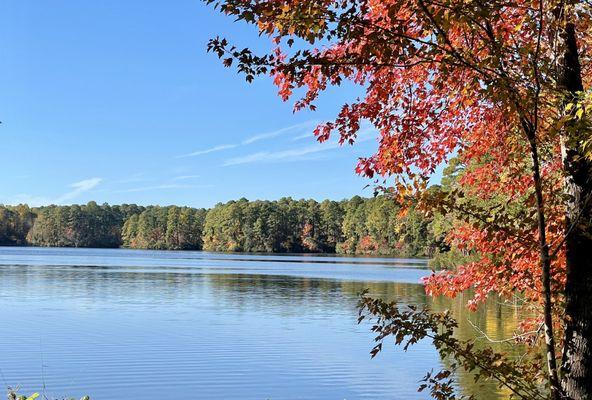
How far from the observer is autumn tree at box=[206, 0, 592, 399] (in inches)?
173

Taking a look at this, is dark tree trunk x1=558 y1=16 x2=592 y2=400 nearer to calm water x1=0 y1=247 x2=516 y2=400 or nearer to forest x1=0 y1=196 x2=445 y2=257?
calm water x1=0 y1=247 x2=516 y2=400

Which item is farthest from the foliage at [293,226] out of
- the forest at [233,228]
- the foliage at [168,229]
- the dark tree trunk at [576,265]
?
the dark tree trunk at [576,265]

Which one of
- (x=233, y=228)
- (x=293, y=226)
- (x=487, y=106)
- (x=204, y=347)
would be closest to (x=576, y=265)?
(x=487, y=106)

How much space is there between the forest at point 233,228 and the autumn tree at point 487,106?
324 feet

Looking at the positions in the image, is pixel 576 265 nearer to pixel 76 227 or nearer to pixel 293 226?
pixel 293 226

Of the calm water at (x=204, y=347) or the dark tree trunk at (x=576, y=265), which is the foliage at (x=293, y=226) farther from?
the dark tree trunk at (x=576, y=265)

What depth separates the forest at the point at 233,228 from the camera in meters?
130

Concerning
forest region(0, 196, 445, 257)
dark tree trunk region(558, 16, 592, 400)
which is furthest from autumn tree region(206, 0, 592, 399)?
forest region(0, 196, 445, 257)

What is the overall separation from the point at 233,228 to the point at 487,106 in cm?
14320

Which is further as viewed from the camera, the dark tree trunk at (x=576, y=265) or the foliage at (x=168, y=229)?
the foliage at (x=168, y=229)

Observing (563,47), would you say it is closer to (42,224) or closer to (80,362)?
(80,362)

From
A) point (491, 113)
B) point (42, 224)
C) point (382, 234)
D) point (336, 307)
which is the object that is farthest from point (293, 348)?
point (42, 224)

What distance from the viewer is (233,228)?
148875 mm

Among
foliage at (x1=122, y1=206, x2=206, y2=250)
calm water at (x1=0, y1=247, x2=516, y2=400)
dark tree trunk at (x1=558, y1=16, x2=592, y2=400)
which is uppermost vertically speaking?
foliage at (x1=122, y1=206, x2=206, y2=250)
